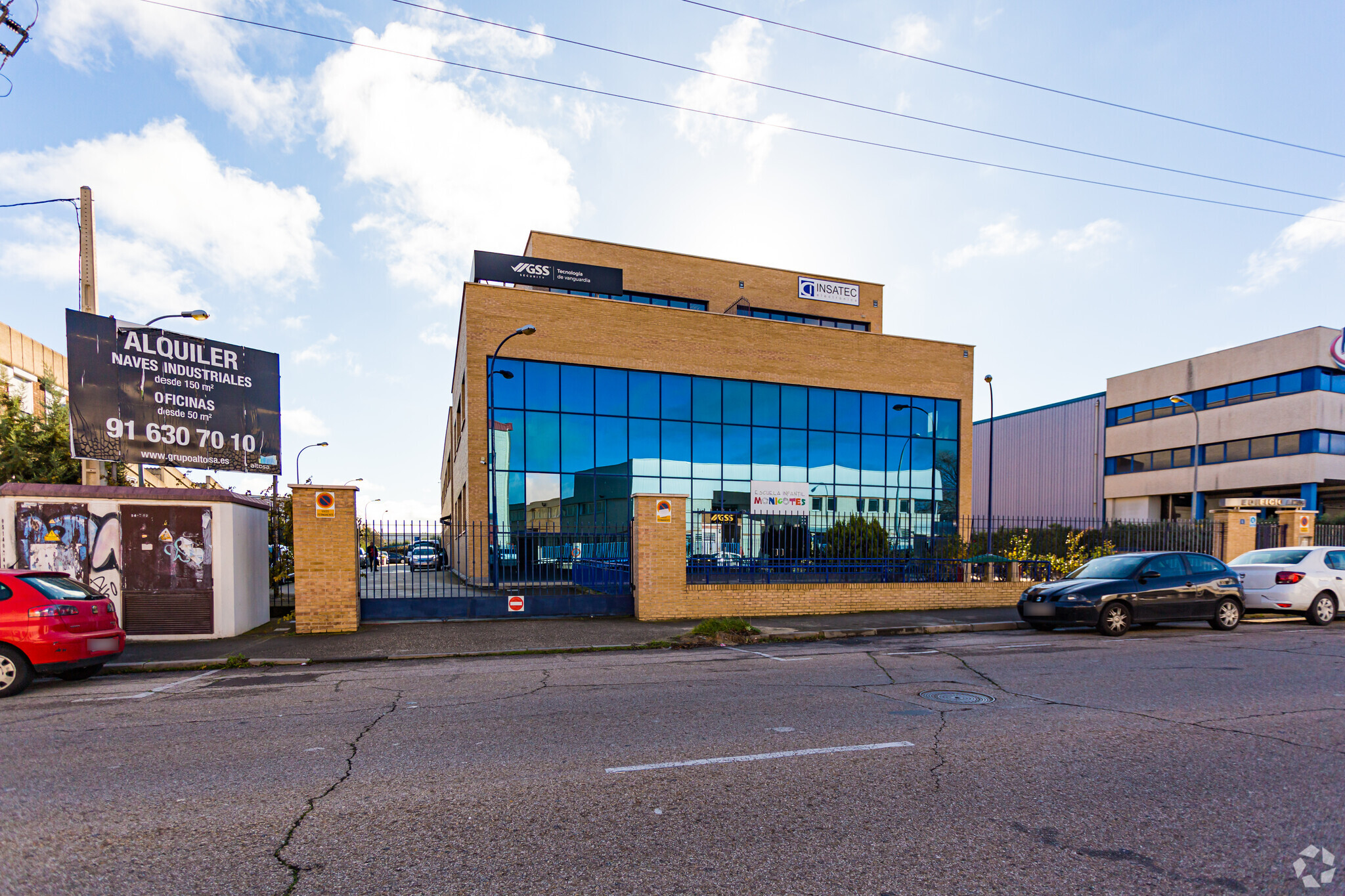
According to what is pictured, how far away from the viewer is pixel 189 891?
3.18 m

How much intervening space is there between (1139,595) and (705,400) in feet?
58.8

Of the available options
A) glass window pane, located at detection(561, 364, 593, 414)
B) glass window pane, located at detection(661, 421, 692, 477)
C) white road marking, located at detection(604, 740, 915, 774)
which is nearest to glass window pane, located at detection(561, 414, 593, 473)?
glass window pane, located at detection(561, 364, 593, 414)

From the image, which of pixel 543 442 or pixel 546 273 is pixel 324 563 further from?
pixel 546 273

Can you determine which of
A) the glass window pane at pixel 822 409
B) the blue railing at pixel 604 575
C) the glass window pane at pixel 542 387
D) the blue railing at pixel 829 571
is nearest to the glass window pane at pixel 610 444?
the glass window pane at pixel 542 387

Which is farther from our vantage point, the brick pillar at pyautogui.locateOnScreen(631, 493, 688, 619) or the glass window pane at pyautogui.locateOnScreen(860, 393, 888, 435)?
the glass window pane at pyautogui.locateOnScreen(860, 393, 888, 435)

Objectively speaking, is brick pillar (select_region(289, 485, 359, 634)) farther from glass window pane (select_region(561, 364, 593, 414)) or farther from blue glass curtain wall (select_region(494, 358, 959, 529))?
glass window pane (select_region(561, 364, 593, 414))

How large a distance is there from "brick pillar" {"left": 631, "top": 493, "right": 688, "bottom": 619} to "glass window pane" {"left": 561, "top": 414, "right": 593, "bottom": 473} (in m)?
11.5

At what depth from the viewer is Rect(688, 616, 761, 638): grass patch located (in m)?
11.9

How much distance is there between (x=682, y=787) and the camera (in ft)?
14.5

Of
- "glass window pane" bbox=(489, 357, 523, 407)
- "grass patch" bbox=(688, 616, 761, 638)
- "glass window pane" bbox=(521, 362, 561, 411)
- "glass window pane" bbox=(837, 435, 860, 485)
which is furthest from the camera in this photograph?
"glass window pane" bbox=(837, 435, 860, 485)

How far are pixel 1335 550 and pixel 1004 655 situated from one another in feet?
34.5

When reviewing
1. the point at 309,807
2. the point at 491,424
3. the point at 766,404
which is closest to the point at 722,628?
the point at 309,807

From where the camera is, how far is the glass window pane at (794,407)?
95.4 feet

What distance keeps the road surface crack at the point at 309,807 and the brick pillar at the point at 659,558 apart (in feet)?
24.9
